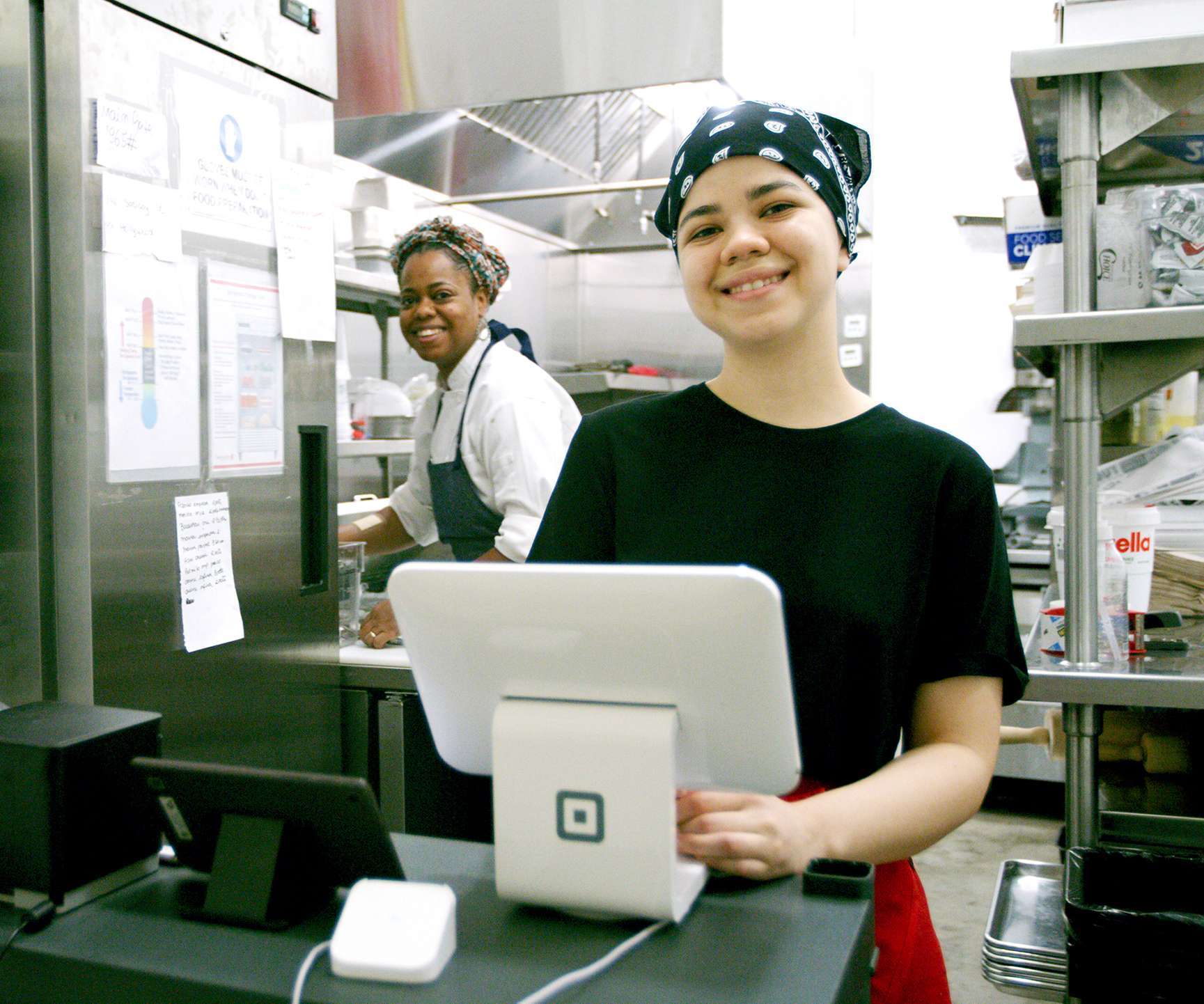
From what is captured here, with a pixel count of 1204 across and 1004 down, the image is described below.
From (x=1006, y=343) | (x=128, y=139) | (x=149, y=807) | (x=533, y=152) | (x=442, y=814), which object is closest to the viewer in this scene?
(x=149, y=807)

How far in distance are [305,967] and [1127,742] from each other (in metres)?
1.99

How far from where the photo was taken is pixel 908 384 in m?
4.86

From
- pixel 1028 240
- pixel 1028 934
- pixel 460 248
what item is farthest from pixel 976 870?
pixel 460 248

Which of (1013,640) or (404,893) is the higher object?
(1013,640)

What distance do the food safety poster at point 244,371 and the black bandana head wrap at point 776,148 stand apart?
0.85 metres

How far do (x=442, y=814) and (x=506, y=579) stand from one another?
1.73 meters

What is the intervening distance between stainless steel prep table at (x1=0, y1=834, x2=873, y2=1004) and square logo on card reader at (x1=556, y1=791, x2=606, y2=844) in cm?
8

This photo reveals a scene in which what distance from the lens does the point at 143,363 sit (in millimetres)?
1653

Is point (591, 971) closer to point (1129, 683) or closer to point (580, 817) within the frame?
point (580, 817)

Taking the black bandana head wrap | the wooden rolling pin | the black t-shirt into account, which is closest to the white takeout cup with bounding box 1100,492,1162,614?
the wooden rolling pin

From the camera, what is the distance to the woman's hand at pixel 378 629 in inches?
92.1

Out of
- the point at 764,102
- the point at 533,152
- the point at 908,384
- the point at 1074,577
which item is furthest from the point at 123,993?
the point at 908,384

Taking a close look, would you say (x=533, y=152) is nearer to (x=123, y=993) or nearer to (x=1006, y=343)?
(x=1006, y=343)

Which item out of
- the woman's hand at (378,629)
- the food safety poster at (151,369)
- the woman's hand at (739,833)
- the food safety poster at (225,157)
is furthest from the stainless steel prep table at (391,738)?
the woman's hand at (739,833)
